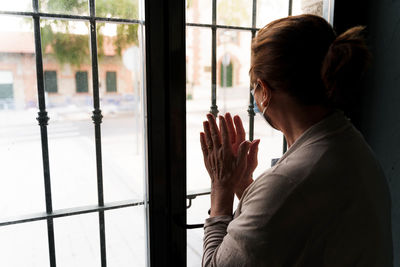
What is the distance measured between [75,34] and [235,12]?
0.64 m

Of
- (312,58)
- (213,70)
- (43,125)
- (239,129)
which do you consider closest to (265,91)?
(312,58)

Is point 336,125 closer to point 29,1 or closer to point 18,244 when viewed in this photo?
point 29,1

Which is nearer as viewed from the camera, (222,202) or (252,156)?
(222,202)

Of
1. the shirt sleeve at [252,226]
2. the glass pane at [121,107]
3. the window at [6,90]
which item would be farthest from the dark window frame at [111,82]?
the shirt sleeve at [252,226]

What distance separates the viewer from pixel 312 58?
81cm

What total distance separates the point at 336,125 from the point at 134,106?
0.68 meters

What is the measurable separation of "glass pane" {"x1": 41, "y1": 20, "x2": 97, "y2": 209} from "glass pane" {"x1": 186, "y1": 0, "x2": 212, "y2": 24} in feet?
1.23

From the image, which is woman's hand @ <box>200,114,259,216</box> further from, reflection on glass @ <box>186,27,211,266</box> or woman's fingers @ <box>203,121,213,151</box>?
reflection on glass @ <box>186,27,211,266</box>

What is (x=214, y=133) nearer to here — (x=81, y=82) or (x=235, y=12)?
(x=81, y=82)

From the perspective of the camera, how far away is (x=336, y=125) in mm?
836

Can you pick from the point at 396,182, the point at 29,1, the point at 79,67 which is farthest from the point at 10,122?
the point at 396,182

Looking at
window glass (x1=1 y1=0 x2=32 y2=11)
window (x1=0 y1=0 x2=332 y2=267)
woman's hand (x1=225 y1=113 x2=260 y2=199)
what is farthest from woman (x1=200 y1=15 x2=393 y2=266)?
window glass (x1=1 y1=0 x2=32 y2=11)

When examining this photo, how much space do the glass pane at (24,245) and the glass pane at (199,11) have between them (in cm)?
91

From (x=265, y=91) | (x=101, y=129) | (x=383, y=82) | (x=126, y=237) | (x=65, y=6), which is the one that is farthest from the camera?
(x=383, y=82)
